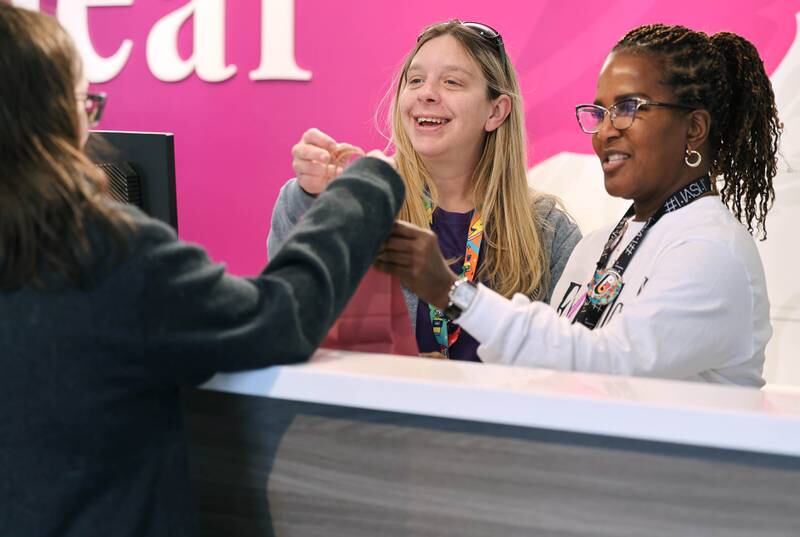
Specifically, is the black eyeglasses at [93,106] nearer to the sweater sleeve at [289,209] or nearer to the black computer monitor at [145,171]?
the sweater sleeve at [289,209]

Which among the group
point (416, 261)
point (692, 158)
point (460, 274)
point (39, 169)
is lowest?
point (460, 274)

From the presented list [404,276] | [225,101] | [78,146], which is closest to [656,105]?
[404,276]

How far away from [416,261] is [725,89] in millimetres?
879

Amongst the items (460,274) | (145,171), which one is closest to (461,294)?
(460,274)

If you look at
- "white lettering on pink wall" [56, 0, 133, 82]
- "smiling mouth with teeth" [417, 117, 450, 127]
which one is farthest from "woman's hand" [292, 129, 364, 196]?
"white lettering on pink wall" [56, 0, 133, 82]

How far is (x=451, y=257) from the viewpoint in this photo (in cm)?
254

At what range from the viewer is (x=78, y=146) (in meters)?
1.20

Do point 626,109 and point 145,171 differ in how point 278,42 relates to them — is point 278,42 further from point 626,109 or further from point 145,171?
point 626,109

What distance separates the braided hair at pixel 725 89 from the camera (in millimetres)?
1997

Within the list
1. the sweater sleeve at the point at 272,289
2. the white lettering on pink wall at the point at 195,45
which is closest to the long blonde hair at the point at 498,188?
the sweater sleeve at the point at 272,289

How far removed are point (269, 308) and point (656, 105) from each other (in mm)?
1091

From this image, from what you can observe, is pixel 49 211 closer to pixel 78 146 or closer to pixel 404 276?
pixel 78 146

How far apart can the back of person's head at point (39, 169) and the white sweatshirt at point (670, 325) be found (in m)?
0.78

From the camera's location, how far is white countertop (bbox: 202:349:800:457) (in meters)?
1.12
